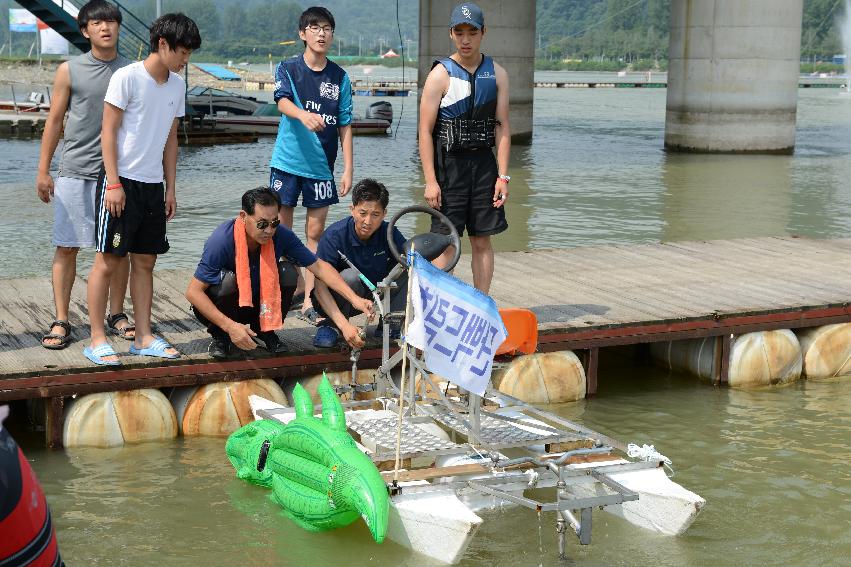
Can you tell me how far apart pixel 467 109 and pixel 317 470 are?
2.99 metres

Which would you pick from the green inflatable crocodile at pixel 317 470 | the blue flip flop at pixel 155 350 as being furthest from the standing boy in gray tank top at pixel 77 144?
the green inflatable crocodile at pixel 317 470

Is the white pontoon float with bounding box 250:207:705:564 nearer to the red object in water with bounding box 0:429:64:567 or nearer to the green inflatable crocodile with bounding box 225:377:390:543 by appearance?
the green inflatable crocodile with bounding box 225:377:390:543

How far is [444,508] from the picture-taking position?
18.0 ft

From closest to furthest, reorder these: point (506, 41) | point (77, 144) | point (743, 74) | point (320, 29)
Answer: point (77, 144) < point (320, 29) < point (743, 74) < point (506, 41)

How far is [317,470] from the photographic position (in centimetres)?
566

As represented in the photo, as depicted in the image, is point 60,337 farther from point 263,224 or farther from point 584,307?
point 584,307

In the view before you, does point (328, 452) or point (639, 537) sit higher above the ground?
point (328, 452)

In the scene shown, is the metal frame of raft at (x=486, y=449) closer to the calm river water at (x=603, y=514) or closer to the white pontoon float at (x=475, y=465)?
the white pontoon float at (x=475, y=465)

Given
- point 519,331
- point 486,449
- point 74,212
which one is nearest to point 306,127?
point 74,212

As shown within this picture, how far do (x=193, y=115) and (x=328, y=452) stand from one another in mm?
28710

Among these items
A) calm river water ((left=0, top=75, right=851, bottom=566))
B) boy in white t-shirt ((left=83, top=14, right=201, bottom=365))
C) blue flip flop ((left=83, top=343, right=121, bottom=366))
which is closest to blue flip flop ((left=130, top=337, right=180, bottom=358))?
boy in white t-shirt ((left=83, top=14, right=201, bottom=365))

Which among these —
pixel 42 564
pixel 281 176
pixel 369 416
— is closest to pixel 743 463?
pixel 369 416

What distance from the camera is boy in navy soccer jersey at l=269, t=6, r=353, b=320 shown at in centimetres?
792

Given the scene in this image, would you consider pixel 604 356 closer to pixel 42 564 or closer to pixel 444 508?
pixel 444 508
